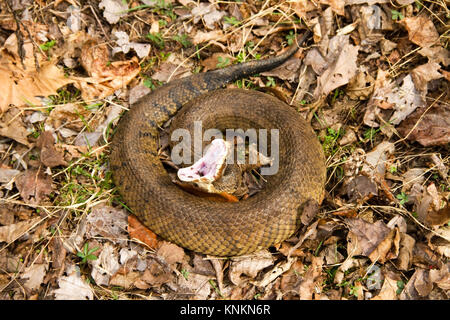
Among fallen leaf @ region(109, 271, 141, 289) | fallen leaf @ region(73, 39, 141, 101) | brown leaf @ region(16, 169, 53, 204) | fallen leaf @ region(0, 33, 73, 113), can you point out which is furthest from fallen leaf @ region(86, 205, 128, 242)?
fallen leaf @ region(0, 33, 73, 113)

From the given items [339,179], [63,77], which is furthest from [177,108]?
[339,179]

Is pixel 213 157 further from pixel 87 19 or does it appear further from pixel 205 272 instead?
pixel 87 19

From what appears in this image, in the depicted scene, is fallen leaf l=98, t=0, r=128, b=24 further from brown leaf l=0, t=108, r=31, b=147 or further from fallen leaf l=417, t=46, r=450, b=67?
fallen leaf l=417, t=46, r=450, b=67

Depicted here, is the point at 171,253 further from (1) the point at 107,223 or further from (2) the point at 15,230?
(2) the point at 15,230

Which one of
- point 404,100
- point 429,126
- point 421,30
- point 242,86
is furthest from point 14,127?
point 421,30

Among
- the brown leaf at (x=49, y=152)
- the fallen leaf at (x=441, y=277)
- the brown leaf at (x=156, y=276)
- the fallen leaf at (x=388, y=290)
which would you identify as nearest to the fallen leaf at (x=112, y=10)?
the brown leaf at (x=49, y=152)

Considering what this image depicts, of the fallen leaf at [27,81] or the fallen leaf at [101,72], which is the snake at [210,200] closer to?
the fallen leaf at [101,72]
